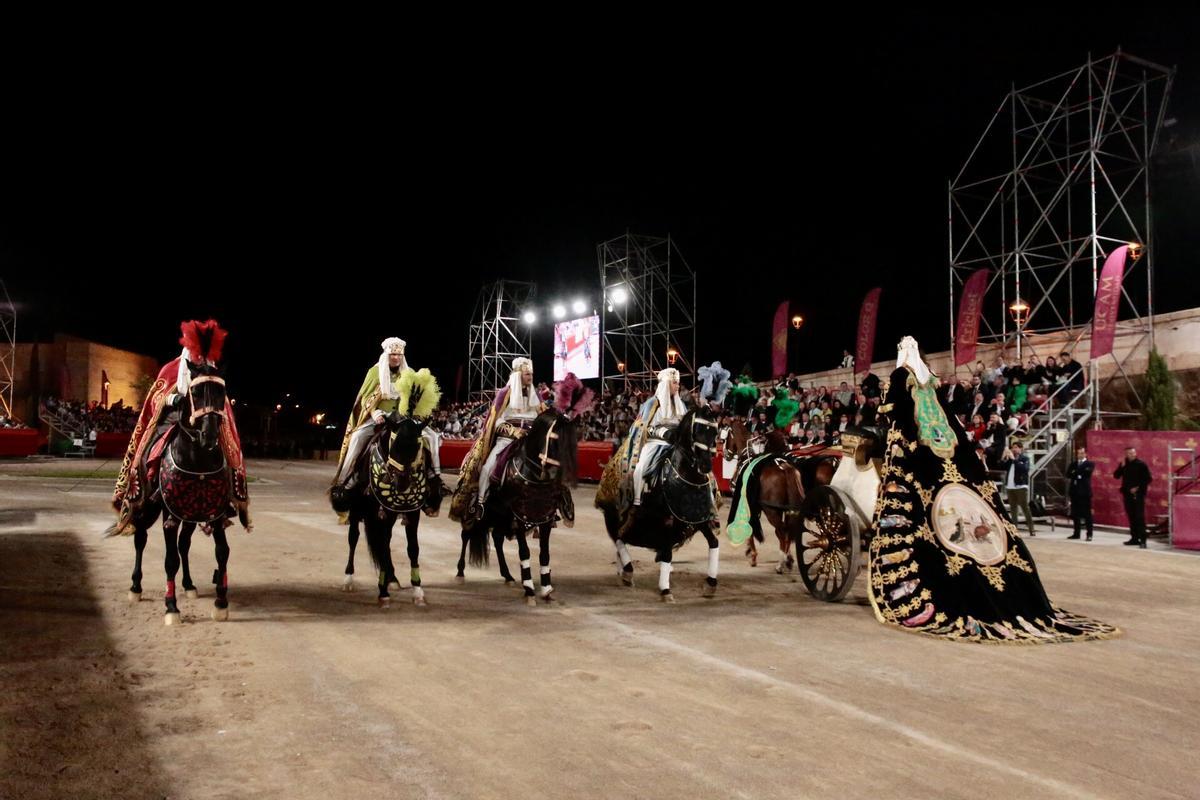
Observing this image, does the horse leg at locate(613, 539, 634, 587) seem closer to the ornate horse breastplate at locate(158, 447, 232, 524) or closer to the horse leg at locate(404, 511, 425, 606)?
the horse leg at locate(404, 511, 425, 606)

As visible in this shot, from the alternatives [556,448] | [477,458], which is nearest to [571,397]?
[556,448]

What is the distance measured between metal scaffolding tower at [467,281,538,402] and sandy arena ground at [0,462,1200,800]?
32544 millimetres

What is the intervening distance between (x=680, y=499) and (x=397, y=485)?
268 centimetres

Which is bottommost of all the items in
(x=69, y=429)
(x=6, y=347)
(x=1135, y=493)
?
(x=1135, y=493)

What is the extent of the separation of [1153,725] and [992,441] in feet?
38.8

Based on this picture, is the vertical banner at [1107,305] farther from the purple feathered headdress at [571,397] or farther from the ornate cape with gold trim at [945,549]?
the purple feathered headdress at [571,397]

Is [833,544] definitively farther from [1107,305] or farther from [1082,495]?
[1107,305]

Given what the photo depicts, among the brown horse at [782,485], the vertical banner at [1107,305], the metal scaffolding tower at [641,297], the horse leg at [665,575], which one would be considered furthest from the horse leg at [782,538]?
the metal scaffolding tower at [641,297]

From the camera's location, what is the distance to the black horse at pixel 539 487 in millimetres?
7352

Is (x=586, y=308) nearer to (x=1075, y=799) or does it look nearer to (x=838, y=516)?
(x=838, y=516)

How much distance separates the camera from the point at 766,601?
796cm

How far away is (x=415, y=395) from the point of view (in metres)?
7.55

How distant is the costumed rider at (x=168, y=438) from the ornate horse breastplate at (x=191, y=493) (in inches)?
6.5

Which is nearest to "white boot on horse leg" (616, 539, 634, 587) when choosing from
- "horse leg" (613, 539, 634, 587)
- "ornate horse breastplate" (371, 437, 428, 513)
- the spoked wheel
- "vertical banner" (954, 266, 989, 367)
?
"horse leg" (613, 539, 634, 587)
